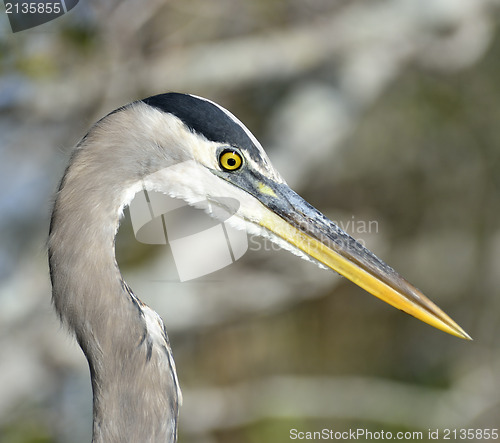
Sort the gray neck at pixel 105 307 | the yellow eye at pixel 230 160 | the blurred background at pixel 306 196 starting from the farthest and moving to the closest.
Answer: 1. the blurred background at pixel 306 196
2. the yellow eye at pixel 230 160
3. the gray neck at pixel 105 307

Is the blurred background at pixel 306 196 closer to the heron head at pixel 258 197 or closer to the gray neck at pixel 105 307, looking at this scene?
the gray neck at pixel 105 307

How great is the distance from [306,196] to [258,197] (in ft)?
8.40

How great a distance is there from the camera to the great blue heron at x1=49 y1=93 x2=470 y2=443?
42.4 inches

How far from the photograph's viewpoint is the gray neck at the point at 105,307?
1070 millimetres

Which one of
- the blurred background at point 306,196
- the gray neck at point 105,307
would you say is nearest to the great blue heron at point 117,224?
the gray neck at point 105,307

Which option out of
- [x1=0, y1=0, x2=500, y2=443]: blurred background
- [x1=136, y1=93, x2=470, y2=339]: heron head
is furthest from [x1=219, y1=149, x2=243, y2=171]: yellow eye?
[x1=0, y1=0, x2=500, y2=443]: blurred background

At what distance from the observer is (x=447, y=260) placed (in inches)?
161

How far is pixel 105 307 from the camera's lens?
1.07m

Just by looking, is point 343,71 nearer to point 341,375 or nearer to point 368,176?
point 368,176

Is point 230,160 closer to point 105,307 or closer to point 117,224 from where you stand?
point 117,224

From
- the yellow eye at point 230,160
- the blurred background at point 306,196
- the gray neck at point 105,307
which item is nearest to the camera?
the gray neck at point 105,307

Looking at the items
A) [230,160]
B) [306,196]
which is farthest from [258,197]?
[306,196]

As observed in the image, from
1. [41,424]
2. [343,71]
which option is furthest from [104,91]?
[41,424]

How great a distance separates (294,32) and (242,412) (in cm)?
209
